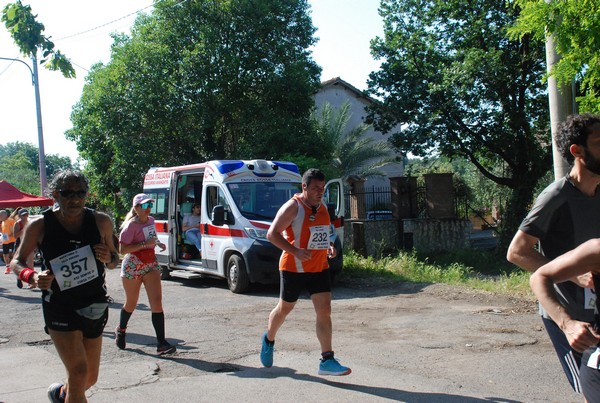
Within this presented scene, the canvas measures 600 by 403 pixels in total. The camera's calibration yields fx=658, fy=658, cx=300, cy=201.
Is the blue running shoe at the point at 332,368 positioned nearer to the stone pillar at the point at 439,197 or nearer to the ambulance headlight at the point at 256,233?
the ambulance headlight at the point at 256,233

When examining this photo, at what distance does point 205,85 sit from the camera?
65.9 ft

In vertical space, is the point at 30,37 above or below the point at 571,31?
above

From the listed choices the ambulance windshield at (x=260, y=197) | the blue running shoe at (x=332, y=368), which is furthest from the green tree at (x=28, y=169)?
the blue running shoe at (x=332, y=368)

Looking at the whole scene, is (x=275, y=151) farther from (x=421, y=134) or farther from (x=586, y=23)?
(x=586, y=23)

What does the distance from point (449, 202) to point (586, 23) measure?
14210mm

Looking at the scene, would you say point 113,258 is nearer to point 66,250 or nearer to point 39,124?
point 66,250

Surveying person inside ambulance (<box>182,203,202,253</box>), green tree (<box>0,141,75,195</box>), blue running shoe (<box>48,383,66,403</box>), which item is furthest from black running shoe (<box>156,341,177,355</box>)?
green tree (<box>0,141,75,195</box>)

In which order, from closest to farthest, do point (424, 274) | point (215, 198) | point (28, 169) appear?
point (215, 198)
point (424, 274)
point (28, 169)

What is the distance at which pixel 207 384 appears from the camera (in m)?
6.09

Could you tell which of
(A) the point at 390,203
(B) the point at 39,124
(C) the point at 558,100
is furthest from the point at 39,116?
(C) the point at 558,100

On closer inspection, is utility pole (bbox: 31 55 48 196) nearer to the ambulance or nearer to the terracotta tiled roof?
the ambulance

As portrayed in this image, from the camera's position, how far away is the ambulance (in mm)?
12297

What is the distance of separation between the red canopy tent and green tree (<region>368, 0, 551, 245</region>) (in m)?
11.8

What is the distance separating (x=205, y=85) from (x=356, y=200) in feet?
20.1
